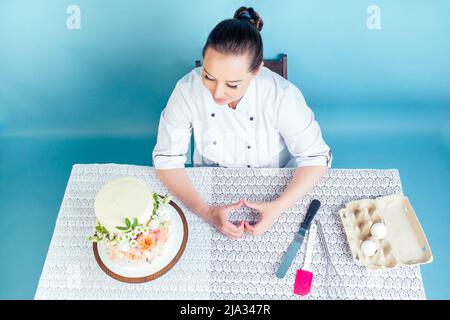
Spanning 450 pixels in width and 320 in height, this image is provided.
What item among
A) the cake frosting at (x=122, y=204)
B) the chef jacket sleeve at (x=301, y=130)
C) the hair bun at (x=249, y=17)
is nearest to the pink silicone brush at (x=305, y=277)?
the chef jacket sleeve at (x=301, y=130)

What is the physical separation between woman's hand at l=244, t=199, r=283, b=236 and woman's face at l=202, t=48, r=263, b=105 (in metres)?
0.24

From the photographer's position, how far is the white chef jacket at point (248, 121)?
0.95 meters

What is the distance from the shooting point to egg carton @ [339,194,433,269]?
81cm

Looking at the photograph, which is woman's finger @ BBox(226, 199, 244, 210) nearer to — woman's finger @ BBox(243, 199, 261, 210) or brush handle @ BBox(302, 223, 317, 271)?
woman's finger @ BBox(243, 199, 261, 210)

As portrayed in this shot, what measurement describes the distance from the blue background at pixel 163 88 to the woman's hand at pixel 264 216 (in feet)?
2.28

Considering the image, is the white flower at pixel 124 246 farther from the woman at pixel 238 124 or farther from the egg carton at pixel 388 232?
the egg carton at pixel 388 232

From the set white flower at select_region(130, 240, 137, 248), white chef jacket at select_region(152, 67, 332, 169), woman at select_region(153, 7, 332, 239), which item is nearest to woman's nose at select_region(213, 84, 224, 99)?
woman at select_region(153, 7, 332, 239)

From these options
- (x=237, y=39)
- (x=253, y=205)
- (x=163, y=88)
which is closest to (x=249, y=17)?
(x=237, y=39)

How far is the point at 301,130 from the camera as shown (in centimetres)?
96

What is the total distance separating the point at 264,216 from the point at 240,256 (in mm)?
97

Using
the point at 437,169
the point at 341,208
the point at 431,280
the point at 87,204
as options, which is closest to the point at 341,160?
the point at 437,169

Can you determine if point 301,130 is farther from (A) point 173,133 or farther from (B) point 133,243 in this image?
(B) point 133,243

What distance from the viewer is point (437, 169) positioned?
1.50 m
